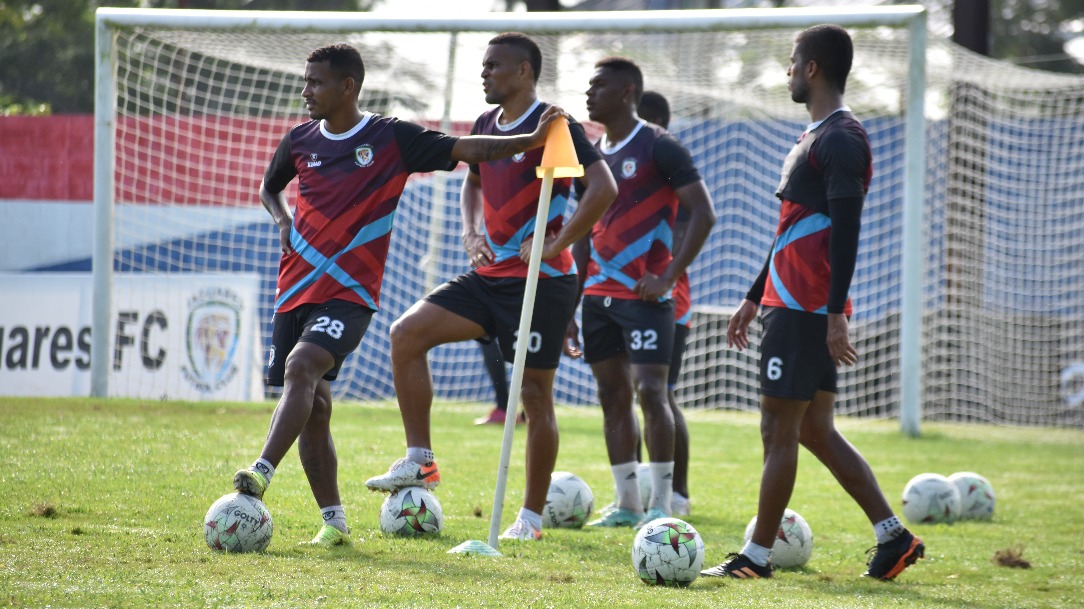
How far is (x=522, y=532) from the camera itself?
220 inches

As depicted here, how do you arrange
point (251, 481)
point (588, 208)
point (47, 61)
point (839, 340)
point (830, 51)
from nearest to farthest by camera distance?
1. point (251, 481)
2. point (839, 340)
3. point (830, 51)
4. point (588, 208)
5. point (47, 61)

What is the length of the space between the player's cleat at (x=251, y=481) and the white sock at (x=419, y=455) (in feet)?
3.35

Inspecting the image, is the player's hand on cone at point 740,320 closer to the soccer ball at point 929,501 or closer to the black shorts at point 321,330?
the black shorts at point 321,330

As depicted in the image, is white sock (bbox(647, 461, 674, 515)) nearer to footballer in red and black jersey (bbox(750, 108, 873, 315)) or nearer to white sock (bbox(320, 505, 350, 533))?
footballer in red and black jersey (bbox(750, 108, 873, 315))

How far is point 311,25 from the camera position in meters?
11.6

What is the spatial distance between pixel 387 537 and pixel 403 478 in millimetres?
279

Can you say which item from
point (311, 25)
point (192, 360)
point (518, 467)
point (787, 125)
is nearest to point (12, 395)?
point (192, 360)

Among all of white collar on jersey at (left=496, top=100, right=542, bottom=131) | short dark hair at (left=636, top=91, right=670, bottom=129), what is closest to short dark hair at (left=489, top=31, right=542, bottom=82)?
white collar on jersey at (left=496, top=100, right=542, bottom=131)

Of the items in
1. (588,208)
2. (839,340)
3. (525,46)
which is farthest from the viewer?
(525,46)

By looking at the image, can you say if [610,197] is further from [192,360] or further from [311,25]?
[192,360]

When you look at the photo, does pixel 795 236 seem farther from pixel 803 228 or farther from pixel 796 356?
pixel 796 356

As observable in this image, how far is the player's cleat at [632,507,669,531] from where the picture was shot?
6.41 meters

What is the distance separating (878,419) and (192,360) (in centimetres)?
810

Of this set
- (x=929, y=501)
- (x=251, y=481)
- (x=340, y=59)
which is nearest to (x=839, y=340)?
(x=251, y=481)
